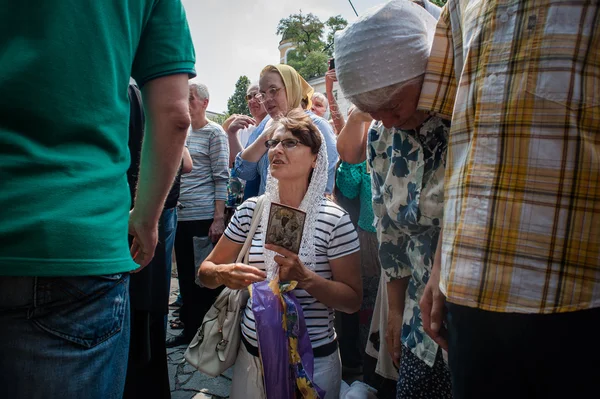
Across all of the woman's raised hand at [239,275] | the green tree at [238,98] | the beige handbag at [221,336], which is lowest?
the beige handbag at [221,336]

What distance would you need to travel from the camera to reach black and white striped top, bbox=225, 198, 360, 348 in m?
2.01

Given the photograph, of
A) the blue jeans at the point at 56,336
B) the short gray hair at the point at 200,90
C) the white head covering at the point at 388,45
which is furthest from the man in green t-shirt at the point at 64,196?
the short gray hair at the point at 200,90

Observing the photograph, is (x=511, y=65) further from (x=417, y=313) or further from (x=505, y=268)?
(x=417, y=313)

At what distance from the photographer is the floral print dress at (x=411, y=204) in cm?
147

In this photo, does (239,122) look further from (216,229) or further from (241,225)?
(241,225)

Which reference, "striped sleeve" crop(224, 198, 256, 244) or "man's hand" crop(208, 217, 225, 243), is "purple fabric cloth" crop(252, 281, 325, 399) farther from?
"man's hand" crop(208, 217, 225, 243)

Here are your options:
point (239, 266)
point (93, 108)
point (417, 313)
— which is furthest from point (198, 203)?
point (93, 108)

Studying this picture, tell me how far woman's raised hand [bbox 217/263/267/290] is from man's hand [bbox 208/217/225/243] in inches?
69.5

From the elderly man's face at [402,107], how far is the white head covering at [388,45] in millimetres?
41

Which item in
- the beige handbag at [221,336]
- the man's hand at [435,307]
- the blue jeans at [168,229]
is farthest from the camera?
the blue jeans at [168,229]

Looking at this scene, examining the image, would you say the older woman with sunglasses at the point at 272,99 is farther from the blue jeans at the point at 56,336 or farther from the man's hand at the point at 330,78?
the blue jeans at the point at 56,336

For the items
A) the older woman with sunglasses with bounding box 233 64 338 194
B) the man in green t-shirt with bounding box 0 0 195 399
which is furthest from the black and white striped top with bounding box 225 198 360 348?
the older woman with sunglasses with bounding box 233 64 338 194

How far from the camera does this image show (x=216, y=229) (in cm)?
384

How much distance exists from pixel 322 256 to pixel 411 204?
2.24 feet
